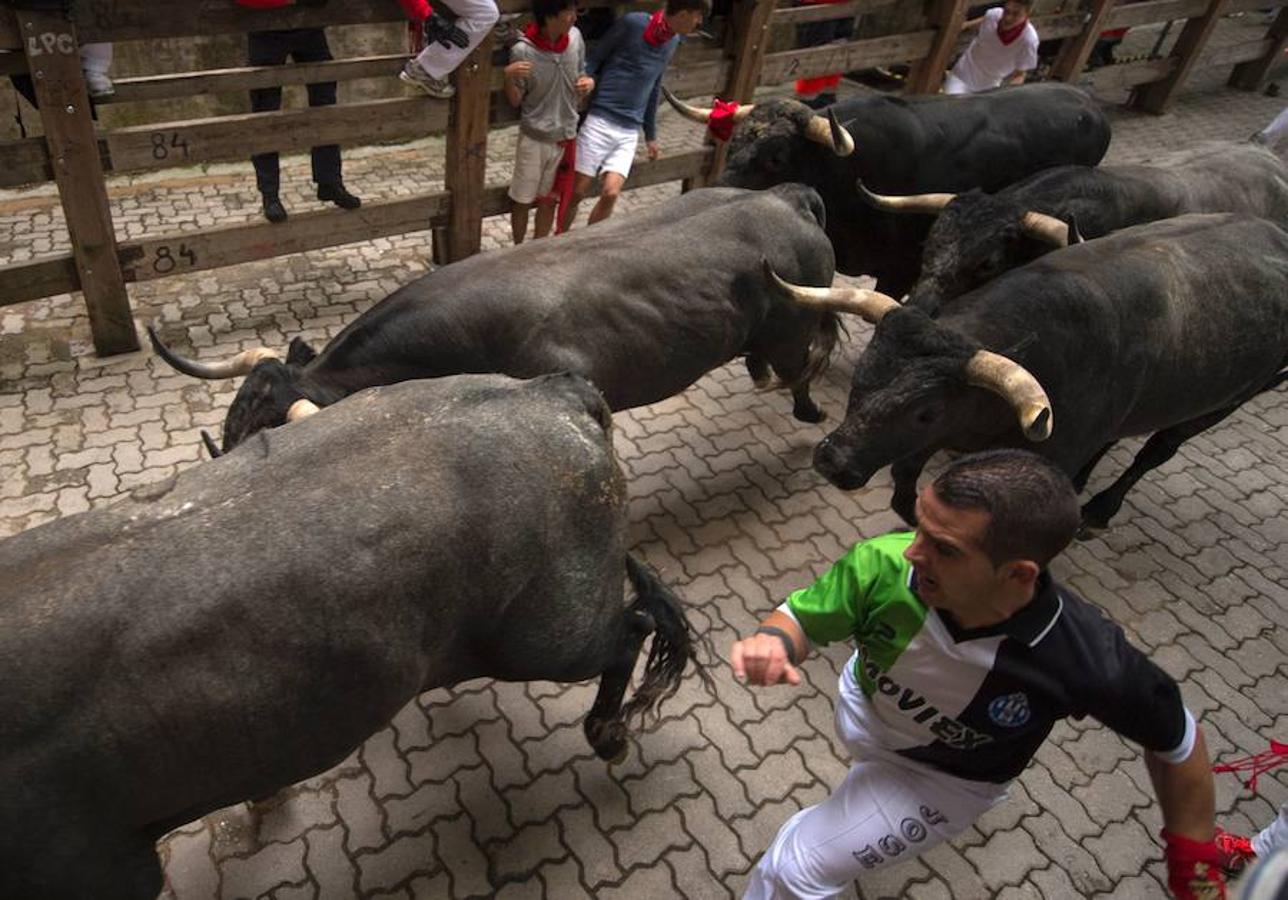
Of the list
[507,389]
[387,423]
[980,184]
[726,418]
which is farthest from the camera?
[980,184]

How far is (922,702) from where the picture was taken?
2492 mm

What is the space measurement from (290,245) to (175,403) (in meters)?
1.52

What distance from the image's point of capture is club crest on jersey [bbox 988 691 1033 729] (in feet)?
7.66

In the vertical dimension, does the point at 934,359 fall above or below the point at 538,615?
above

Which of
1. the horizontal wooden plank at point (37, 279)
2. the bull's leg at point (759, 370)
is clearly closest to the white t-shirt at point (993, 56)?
the bull's leg at point (759, 370)

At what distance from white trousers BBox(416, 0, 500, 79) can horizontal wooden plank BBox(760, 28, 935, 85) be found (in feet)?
10.3

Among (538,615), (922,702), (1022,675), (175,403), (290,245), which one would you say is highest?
(1022,675)

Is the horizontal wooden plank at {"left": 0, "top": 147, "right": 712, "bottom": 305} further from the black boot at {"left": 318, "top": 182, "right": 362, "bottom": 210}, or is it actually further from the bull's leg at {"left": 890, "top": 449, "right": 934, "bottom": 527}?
the bull's leg at {"left": 890, "top": 449, "right": 934, "bottom": 527}

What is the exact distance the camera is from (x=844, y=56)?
852 cm

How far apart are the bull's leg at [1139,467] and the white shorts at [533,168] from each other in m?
4.64

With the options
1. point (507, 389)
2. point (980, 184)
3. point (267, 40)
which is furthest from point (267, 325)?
point (980, 184)

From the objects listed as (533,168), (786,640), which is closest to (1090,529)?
(786,640)

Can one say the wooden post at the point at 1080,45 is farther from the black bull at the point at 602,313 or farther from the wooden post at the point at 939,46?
the black bull at the point at 602,313

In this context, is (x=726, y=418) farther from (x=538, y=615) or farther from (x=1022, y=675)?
(x=1022, y=675)
